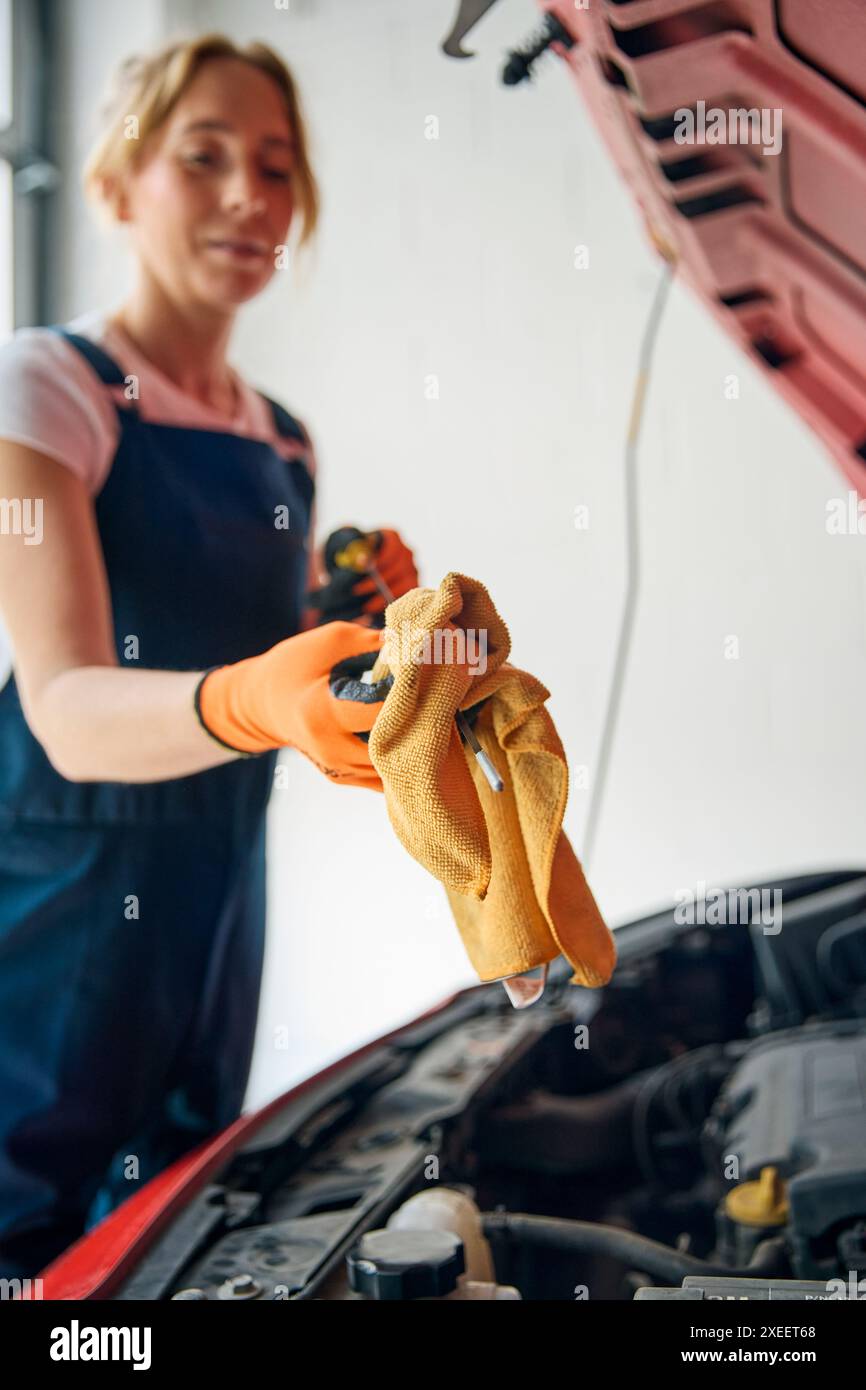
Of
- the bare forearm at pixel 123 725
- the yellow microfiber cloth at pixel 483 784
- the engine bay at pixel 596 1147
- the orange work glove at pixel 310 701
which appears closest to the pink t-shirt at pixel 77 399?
the bare forearm at pixel 123 725

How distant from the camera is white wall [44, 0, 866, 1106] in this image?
134 cm

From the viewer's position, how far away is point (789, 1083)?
111 centimetres

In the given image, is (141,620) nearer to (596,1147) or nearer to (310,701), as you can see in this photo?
(310,701)

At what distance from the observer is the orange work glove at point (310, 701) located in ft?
2.68

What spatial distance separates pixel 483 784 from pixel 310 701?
0.51 feet

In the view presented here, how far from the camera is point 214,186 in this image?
1.23 metres

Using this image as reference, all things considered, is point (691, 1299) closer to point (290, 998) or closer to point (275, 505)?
point (290, 998)

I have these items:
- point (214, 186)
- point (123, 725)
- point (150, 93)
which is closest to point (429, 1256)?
point (123, 725)

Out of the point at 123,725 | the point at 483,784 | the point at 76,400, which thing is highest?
the point at 76,400

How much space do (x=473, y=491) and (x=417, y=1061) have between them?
0.75 m

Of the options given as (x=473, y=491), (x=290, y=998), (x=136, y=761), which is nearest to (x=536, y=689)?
(x=136, y=761)

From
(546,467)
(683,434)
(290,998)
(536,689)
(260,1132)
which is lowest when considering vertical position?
(260,1132)

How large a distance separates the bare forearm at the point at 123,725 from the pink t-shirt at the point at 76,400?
119mm

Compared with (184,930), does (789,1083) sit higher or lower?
lower
